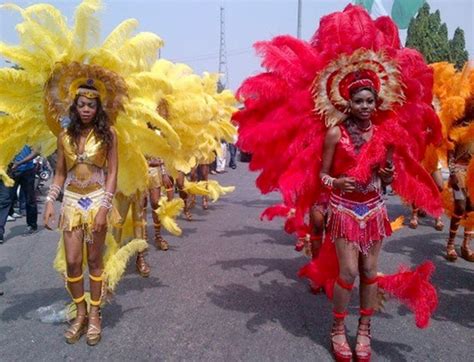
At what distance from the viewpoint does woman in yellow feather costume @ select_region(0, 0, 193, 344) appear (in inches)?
127

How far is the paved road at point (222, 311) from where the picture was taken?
10.7ft

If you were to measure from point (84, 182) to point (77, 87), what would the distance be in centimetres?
71

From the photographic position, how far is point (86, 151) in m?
3.27

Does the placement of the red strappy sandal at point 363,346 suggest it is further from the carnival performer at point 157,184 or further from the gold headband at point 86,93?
the carnival performer at point 157,184

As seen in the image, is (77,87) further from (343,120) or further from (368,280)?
(368,280)

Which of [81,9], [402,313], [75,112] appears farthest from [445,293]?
[81,9]

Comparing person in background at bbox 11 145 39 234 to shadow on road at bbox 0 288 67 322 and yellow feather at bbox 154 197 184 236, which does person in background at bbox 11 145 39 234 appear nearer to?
yellow feather at bbox 154 197 184 236

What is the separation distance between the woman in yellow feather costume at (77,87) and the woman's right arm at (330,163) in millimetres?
1335

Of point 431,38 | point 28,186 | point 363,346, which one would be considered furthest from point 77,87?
point 431,38

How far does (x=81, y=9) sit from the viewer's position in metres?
3.19

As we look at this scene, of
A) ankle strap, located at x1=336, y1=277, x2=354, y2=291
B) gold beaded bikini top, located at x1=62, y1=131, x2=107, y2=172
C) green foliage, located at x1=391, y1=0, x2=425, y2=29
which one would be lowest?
ankle strap, located at x1=336, y1=277, x2=354, y2=291

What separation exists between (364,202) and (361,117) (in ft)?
1.91

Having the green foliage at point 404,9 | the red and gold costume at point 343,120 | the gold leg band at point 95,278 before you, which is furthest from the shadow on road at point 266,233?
the green foliage at point 404,9

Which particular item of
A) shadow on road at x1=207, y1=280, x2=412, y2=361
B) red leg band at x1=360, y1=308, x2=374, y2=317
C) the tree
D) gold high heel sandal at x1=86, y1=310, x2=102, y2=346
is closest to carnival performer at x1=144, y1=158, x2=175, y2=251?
shadow on road at x1=207, y1=280, x2=412, y2=361
